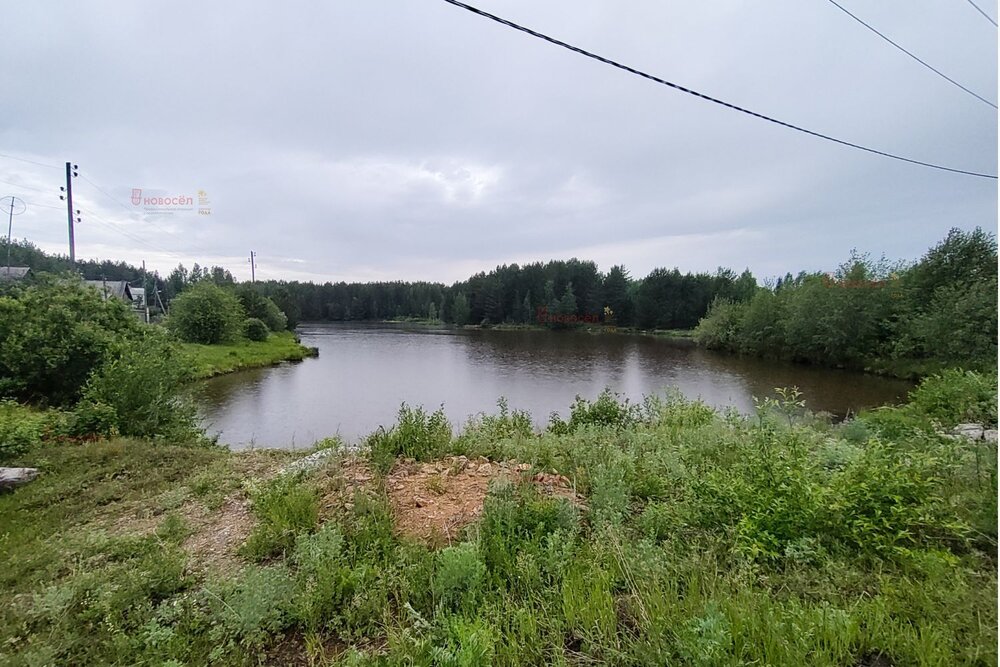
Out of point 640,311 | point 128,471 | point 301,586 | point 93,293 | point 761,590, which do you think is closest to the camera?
point 761,590

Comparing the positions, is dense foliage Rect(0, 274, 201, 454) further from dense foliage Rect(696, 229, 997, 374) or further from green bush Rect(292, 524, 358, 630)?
dense foliage Rect(696, 229, 997, 374)

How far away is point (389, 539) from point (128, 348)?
795cm

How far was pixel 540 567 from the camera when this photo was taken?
2.47 m

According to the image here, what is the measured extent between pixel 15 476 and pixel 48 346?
481 centimetres

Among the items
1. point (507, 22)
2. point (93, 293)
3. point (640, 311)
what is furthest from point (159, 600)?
point (640, 311)

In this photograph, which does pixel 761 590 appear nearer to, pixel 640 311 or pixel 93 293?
pixel 93 293

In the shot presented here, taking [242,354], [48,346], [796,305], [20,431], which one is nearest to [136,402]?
[20,431]

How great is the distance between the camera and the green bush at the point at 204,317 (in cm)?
2912

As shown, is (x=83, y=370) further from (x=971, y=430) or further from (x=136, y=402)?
(x=971, y=430)

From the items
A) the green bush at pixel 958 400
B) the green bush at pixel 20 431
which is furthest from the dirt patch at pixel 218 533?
the green bush at pixel 958 400

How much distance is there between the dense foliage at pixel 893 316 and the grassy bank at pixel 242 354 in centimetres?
Result: 3363

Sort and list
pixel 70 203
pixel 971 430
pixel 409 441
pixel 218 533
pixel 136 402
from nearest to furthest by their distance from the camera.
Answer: pixel 218 533, pixel 409 441, pixel 971 430, pixel 136 402, pixel 70 203

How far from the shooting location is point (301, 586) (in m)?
2.41
